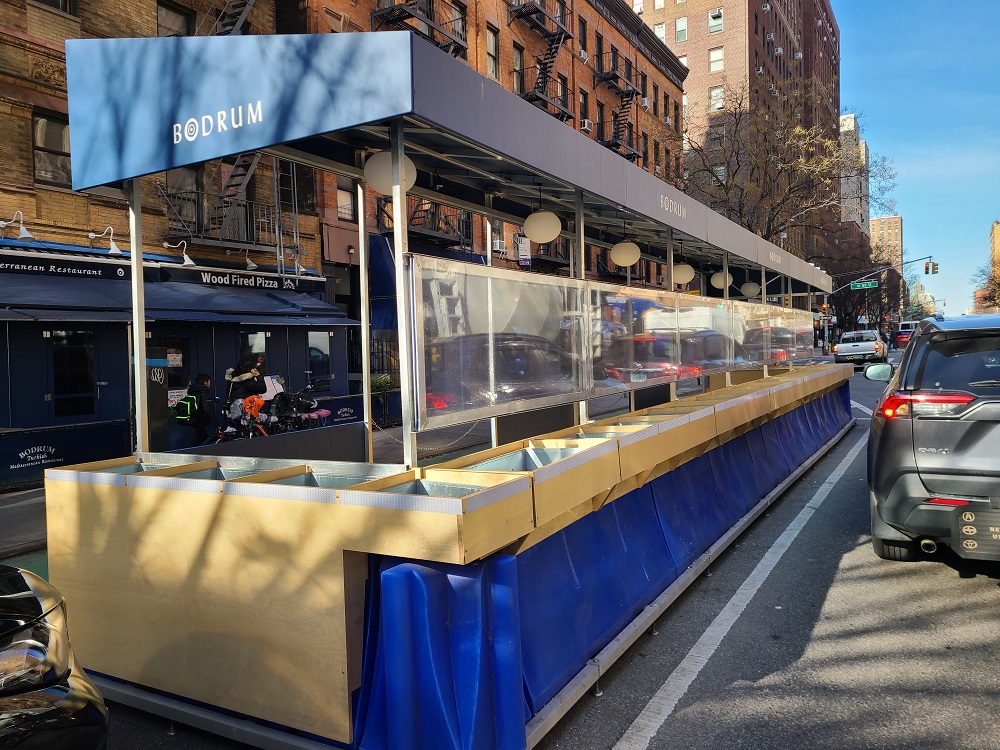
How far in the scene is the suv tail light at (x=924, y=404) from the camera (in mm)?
4754

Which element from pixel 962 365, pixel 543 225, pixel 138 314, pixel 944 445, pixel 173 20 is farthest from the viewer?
pixel 173 20

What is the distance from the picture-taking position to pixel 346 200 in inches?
825

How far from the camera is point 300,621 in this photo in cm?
320

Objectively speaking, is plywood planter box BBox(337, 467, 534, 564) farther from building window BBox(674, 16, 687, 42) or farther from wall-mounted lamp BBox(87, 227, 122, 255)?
building window BBox(674, 16, 687, 42)

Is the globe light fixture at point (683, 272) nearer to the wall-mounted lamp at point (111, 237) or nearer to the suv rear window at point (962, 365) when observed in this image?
the suv rear window at point (962, 365)

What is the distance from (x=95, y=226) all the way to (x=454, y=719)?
1481 centimetres

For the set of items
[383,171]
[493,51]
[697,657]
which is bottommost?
[697,657]

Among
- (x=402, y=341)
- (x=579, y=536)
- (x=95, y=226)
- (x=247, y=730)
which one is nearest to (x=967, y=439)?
(x=579, y=536)

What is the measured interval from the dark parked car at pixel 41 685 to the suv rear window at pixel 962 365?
17.1 feet

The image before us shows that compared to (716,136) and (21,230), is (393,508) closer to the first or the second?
(21,230)

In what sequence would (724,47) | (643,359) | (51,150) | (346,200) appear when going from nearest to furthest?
(643,359) < (51,150) < (346,200) < (724,47)

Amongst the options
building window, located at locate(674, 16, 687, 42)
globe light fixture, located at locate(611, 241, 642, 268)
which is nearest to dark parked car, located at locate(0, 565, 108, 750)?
globe light fixture, located at locate(611, 241, 642, 268)

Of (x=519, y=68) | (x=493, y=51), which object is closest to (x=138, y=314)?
(x=493, y=51)

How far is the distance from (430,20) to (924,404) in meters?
20.2
